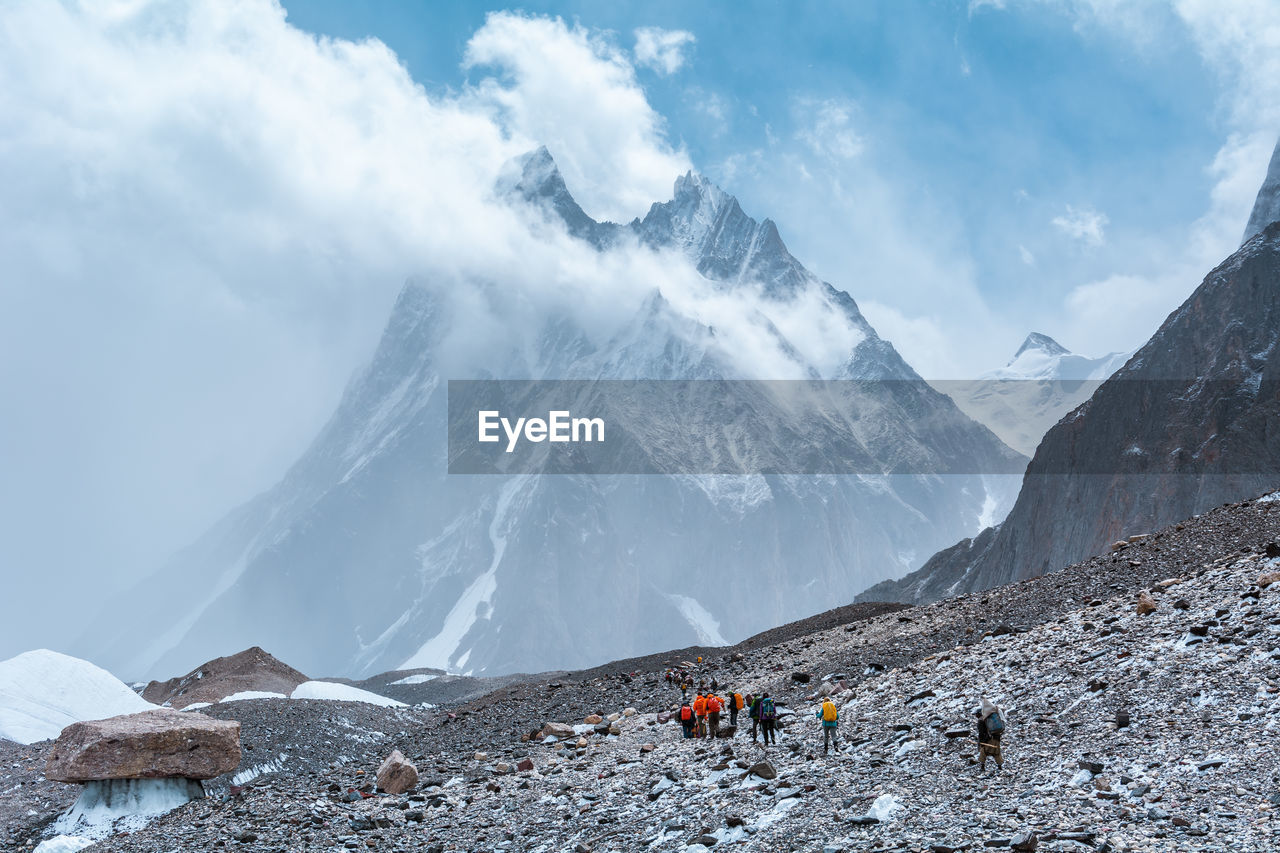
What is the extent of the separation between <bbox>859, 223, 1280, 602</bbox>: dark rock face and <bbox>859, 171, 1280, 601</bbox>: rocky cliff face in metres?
0.13

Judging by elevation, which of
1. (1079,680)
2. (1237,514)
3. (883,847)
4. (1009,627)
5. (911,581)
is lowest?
(883,847)

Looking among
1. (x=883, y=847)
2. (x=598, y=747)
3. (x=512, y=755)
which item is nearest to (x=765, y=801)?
(x=883, y=847)

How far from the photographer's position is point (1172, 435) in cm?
8475

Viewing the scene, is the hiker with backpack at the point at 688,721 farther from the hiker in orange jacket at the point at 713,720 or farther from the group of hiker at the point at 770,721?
the hiker in orange jacket at the point at 713,720

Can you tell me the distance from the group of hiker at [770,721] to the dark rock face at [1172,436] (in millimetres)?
62634

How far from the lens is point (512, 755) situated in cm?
2973

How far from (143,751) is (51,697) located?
680 inches

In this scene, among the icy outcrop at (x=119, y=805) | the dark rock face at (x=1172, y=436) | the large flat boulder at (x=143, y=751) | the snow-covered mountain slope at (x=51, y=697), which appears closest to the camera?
the icy outcrop at (x=119, y=805)

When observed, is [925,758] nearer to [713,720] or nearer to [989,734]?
[989,734]

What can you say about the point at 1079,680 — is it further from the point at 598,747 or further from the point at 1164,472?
the point at 1164,472

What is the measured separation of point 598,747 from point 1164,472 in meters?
71.8

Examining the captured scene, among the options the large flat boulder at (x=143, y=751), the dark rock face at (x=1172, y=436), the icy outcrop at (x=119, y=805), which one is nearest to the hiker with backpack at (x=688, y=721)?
the large flat boulder at (x=143, y=751)

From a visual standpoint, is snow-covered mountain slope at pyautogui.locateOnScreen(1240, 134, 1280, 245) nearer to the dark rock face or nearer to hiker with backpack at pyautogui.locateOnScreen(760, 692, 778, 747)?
the dark rock face

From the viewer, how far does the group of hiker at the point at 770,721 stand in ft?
56.0
